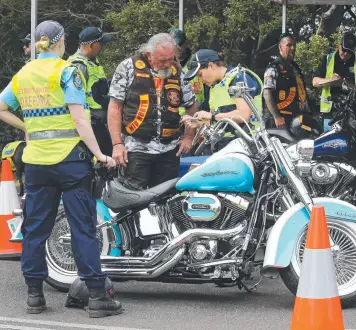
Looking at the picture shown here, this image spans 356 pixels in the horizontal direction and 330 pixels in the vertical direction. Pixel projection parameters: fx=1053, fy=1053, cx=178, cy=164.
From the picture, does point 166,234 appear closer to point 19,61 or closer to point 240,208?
point 240,208

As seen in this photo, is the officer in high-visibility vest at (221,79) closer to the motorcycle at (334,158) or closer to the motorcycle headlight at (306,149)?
the motorcycle at (334,158)

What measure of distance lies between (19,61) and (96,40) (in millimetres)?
12642

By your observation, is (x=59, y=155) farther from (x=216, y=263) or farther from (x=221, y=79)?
(x=221, y=79)

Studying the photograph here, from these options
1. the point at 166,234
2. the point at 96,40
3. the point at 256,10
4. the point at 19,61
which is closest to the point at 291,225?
the point at 166,234

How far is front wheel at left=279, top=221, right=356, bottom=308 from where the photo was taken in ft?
21.8

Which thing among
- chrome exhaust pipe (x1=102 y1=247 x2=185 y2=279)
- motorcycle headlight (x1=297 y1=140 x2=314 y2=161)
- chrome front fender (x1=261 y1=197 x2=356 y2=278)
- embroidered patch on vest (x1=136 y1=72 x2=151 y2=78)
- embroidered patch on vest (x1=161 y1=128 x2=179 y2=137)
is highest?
embroidered patch on vest (x1=136 y1=72 x2=151 y2=78)

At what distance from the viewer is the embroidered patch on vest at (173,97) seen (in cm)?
747

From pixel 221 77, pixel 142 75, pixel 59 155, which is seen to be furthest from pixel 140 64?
pixel 59 155

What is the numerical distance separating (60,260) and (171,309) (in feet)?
3.30

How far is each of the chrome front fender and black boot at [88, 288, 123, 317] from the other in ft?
3.18

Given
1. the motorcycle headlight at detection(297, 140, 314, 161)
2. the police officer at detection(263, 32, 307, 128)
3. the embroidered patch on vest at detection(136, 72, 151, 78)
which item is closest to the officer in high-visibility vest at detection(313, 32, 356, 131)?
the police officer at detection(263, 32, 307, 128)

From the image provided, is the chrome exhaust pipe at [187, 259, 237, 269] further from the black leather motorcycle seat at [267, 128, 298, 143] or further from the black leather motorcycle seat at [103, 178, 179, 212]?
the black leather motorcycle seat at [267, 128, 298, 143]

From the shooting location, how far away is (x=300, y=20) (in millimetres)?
18391

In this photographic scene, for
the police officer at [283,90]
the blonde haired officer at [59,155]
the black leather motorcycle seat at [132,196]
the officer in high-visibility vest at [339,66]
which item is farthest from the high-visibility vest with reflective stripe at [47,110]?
the officer in high-visibility vest at [339,66]
